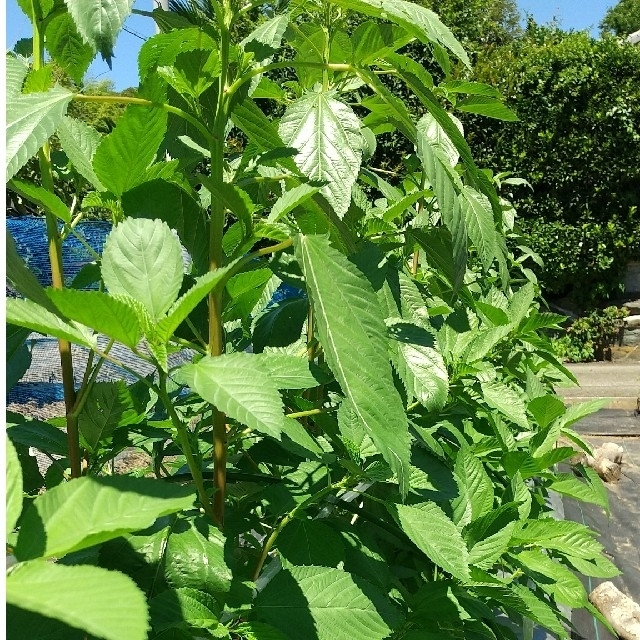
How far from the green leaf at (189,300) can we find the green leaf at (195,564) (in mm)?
215

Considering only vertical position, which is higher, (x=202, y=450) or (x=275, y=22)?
(x=275, y=22)

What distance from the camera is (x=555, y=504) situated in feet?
11.5

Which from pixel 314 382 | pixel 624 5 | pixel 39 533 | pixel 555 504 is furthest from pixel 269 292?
pixel 624 5

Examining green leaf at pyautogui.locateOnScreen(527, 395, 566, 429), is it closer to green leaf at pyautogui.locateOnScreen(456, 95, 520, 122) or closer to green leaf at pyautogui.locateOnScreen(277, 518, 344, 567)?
green leaf at pyautogui.locateOnScreen(456, 95, 520, 122)

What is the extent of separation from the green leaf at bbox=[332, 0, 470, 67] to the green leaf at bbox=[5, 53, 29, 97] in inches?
12.7

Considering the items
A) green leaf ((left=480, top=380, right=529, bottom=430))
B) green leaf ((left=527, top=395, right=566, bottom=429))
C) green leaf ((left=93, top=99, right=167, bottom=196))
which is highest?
green leaf ((left=93, top=99, right=167, bottom=196))

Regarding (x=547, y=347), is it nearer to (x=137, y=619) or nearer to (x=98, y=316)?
(x=98, y=316)

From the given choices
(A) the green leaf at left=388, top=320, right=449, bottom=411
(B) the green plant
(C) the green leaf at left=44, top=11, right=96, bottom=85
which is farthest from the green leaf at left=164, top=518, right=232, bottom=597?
(B) the green plant

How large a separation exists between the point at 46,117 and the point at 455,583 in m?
0.81

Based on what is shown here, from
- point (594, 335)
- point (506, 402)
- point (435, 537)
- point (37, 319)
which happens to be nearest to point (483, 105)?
point (506, 402)

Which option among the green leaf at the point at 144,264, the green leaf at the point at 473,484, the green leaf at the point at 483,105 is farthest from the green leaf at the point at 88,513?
the green leaf at the point at 483,105

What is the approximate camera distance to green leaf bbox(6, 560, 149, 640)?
0.35 meters

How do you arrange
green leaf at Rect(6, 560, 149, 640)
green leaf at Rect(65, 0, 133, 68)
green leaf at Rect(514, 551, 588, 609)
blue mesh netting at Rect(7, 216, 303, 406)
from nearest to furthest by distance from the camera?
green leaf at Rect(6, 560, 149, 640) < green leaf at Rect(65, 0, 133, 68) < green leaf at Rect(514, 551, 588, 609) < blue mesh netting at Rect(7, 216, 303, 406)

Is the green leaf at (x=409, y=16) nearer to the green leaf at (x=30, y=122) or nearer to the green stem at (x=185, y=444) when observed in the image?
the green leaf at (x=30, y=122)
